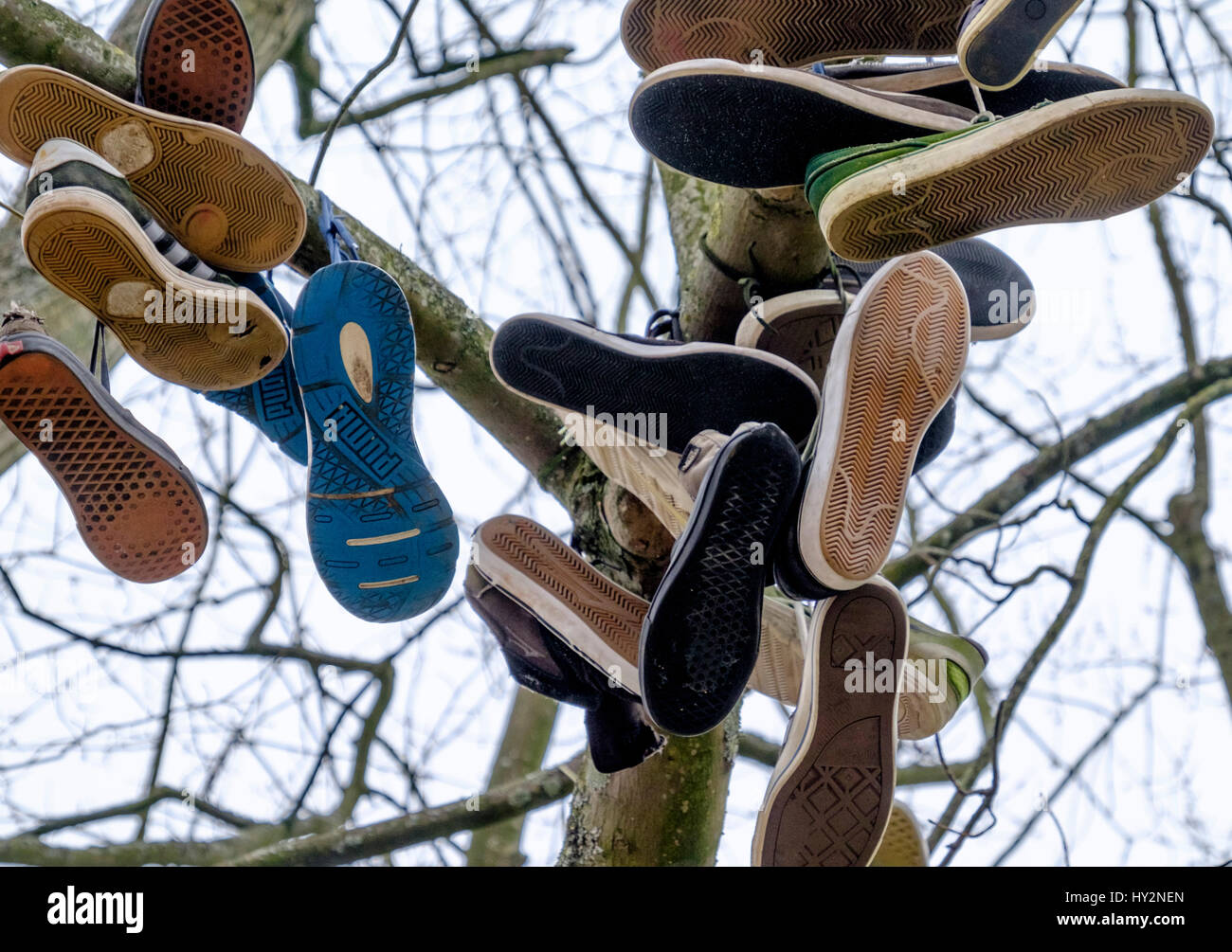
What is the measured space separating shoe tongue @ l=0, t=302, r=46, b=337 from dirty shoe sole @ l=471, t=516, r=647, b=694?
2.70 ft

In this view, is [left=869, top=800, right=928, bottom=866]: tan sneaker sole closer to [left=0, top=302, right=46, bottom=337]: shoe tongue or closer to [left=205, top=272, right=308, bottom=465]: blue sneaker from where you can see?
[left=205, top=272, right=308, bottom=465]: blue sneaker

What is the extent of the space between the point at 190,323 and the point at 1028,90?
1430 millimetres

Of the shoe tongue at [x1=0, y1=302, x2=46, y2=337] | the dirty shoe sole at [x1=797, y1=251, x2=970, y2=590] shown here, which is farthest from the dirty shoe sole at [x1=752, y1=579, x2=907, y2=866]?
the shoe tongue at [x1=0, y1=302, x2=46, y2=337]

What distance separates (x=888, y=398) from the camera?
5.98 ft

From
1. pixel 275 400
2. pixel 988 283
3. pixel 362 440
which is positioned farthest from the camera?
pixel 988 283

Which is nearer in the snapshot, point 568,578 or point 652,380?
point 652,380

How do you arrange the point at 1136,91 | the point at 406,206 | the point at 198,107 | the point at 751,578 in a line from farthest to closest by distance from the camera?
the point at 406,206 → the point at 198,107 → the point at 751,578 → the point at 1136,91

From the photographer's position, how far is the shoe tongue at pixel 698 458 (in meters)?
1.94

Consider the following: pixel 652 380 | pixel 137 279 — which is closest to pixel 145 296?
pixel 137 279
